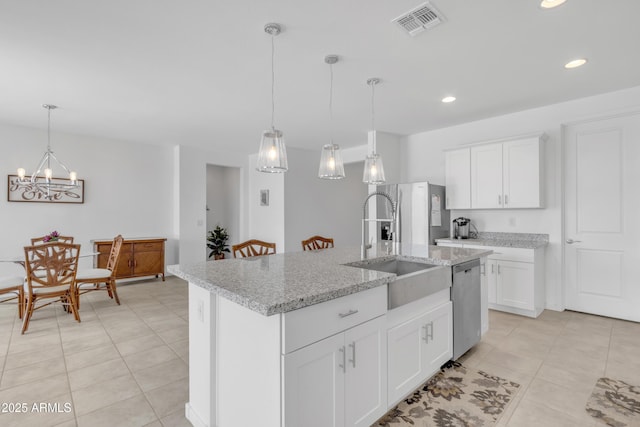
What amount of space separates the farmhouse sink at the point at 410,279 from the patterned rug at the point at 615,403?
3.59 feet

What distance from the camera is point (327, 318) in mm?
1414

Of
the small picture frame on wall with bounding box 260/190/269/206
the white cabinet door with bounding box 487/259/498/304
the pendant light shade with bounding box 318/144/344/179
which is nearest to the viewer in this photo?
the pendant light shade with bounding box 318/144/344/179

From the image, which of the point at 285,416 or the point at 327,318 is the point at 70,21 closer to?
the point at 327,318

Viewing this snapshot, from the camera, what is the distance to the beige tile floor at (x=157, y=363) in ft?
6.37

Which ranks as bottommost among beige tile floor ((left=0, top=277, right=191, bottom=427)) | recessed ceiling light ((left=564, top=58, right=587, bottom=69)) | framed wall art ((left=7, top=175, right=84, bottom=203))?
beige tile floor ((left=0, top=277, right=191, bottom=427))

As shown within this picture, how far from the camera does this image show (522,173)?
12.6 ft

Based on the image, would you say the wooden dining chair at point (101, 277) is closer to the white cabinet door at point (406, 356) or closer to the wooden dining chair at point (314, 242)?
the wooden dining chair at point (314, 242)

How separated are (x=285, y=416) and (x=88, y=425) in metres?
1.41

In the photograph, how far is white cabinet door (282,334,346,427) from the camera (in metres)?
1.28

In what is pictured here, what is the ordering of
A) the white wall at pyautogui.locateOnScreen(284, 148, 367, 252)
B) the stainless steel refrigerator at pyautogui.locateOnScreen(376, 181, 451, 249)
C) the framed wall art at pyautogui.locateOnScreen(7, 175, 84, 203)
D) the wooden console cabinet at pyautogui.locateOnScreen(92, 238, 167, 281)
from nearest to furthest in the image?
the stainless steel refrigerator at pyautogui.locateOnScreen(376, 181, 451, 249), the framed wall art at pyautogui.locateOnScreen(7, 175, 84, 203), the wooden console cabinet at pyautogui.locateOnScreen(92, 238, 167, 281), the white wall at pyautogui.locateOnScreen(284, 148, 367, 252)

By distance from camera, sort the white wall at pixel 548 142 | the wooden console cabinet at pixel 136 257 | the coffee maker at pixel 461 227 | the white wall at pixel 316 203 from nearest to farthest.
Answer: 1. the white wall at pixel 548 142
2. the coffee maker at pixel 461 227
3. the wooden console cabinet at pixel 136 257
4. the white wall at pixel 316 203

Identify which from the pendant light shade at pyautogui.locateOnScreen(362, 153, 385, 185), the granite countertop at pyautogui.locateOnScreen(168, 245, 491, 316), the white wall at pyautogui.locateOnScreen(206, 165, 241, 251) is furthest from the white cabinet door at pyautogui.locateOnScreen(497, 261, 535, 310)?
the white wall at pyautogui.locateOnScreen(206, 165, 241, 251)

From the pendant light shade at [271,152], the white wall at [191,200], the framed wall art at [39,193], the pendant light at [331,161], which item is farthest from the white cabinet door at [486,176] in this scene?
the framed wall art at [39,193]

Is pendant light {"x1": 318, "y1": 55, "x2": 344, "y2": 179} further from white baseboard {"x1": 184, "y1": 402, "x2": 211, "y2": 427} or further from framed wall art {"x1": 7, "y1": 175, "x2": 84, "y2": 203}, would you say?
framed wall art {"x1": 7, "y1": 175, "x2": 84, "y2": 203}
